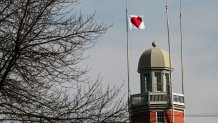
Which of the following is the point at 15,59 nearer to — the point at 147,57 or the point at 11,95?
the point at 11,95

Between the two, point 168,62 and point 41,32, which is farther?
point 168,62

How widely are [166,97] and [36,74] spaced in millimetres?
42696

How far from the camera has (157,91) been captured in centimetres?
5794

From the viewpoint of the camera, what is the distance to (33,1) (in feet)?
49.7

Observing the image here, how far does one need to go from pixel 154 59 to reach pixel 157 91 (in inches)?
109

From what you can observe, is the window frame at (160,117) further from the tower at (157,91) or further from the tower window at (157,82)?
the tower window at (157,82)

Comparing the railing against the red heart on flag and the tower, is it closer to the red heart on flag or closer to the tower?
the tower

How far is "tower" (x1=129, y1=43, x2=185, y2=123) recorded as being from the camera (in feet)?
187

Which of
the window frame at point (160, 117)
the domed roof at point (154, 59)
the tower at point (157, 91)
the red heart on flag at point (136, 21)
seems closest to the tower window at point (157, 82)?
the tower at point (157, 91)

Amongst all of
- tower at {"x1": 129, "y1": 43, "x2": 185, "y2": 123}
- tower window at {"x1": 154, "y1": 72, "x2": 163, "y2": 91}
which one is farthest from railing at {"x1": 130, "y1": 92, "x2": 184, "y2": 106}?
tower window at {"x1": 154, "y1": 72, "x2": 163, "y2": 91}

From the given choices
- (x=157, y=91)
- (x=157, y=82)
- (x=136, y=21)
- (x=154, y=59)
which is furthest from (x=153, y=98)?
(x=136, y=21)

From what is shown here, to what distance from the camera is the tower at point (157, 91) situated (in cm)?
5703

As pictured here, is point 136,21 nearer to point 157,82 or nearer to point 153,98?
point 157,82

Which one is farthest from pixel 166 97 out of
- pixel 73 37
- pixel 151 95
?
pixel 73 37
